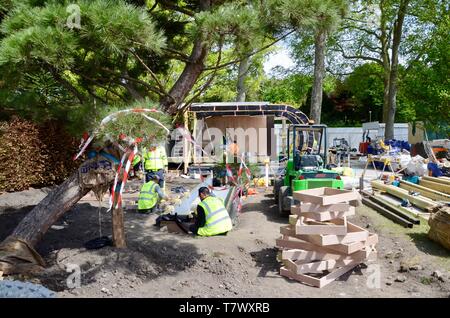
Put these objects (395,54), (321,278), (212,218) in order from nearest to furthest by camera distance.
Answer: (321,278), (212,218), (395,54)

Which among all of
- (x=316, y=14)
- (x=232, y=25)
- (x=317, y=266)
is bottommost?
(x=317, y=266)

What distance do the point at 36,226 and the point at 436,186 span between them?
9501 mm

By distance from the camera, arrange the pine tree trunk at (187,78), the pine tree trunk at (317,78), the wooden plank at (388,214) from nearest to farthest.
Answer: the pine tree trunk at (187,78) < the wooden plank at (388,214) < the pine tree trunk at (317,78)

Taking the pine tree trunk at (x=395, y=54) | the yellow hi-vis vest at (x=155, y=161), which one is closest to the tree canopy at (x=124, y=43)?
the yellow hi-vis vest at (x=155, y=161)

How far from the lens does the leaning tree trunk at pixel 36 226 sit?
16.2 feet

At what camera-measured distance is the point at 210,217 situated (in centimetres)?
684

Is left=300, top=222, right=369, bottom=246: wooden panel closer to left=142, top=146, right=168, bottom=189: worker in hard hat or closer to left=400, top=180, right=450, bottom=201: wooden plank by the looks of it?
left=400, top=180, right=450, bottom=201: wooden plank

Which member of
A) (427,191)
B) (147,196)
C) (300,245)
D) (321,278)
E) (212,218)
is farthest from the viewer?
(427,191)

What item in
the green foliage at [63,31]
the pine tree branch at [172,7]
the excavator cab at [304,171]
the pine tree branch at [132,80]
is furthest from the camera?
the excavator cab at [304,171]

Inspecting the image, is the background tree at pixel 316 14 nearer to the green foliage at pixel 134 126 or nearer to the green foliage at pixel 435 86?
the green foliage at pixel 134 126

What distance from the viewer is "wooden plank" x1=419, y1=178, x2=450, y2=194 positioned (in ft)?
33.5

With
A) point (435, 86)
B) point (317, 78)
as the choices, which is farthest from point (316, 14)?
point (435, 86)

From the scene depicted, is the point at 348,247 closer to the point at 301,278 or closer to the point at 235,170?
the point at 301,278

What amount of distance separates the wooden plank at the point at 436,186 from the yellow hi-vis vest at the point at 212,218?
635cm
